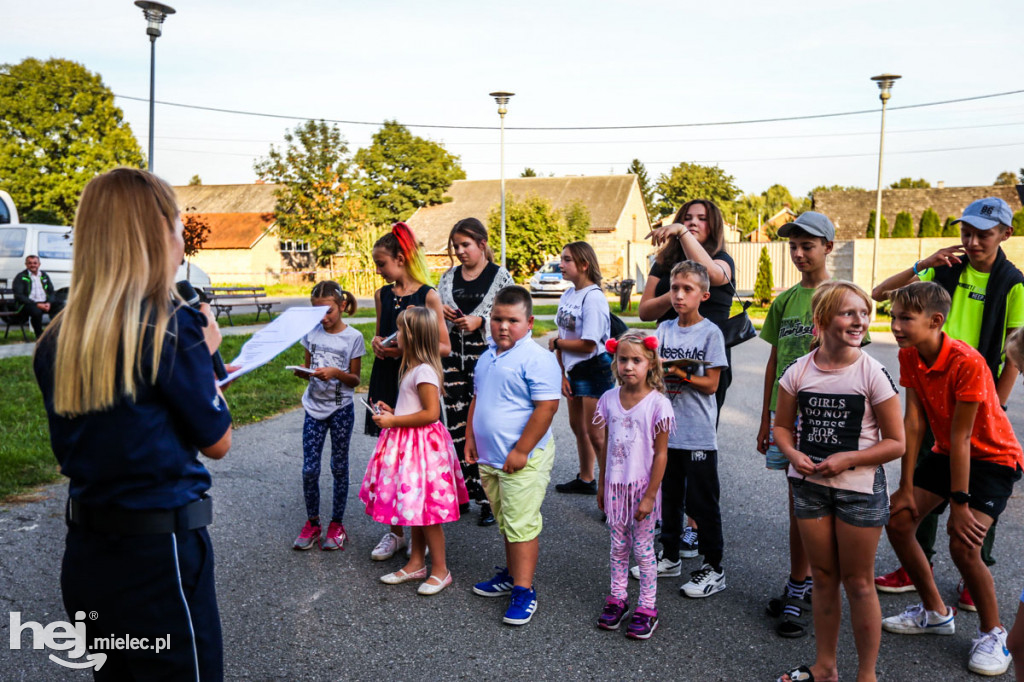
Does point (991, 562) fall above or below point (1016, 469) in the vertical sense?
below

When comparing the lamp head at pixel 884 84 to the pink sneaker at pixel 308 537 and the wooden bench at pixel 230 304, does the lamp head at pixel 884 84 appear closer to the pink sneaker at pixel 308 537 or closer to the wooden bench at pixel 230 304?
the wooden bench at pixel 230 304

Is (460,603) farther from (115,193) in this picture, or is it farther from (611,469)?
(115,193)

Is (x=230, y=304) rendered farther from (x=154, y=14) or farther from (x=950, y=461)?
(x=950, y=461)

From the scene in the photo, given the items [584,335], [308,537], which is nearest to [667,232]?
[584,335]

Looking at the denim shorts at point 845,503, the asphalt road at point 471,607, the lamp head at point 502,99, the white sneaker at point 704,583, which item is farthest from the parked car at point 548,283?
the denim shorts at point 845,503

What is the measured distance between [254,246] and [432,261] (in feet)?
36.1

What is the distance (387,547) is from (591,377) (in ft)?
6.60

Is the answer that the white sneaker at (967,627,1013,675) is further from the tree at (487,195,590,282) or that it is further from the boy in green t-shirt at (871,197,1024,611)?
the tree at (487,195,590,282)

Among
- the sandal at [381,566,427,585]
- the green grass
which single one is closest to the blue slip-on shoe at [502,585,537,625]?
the sandal at [381,566,427,585]

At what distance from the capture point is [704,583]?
4.19m

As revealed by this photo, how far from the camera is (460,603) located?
4156 mm

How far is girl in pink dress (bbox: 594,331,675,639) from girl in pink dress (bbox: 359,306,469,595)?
3.21 ft

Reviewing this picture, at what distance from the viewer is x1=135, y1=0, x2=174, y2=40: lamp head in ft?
49.4

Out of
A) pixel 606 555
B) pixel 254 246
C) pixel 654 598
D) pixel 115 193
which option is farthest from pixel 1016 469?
pixel 254 246
